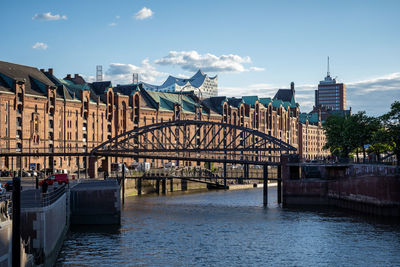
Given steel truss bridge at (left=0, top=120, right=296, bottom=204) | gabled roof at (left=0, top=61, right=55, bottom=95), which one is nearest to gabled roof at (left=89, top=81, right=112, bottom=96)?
gabled roof at (left=0, top=61, right=55, bottom=95)

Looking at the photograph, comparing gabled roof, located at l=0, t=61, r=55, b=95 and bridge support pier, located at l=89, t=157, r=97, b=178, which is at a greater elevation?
gabled roof, located at l=0, t=61, r=55, b=95

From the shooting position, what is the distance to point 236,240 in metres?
50.2

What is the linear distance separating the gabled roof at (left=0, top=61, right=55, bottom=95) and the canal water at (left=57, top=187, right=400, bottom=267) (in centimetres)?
4976

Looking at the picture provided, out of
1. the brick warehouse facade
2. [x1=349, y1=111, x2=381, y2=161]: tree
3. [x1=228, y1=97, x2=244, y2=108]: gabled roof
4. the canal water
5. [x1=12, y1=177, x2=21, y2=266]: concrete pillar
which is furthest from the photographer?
[x1=228, y1=97, x2=244, y2=108]: gabled roof

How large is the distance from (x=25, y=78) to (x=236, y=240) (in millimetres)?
78011

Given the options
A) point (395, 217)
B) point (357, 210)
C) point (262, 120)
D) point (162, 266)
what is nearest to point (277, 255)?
point (162, 266)

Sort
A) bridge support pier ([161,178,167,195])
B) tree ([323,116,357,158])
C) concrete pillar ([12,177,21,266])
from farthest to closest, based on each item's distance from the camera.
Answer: bridge support pier ([161,178,167,195]) < tree ([323,116,357,158]) < concrete pillar ([12,177,21,266])

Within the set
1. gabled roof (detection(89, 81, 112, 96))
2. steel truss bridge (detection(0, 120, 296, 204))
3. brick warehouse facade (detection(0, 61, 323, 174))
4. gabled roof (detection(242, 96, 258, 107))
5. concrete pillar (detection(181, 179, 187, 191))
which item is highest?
gabled roof (detection(242, 96, 258, 107))

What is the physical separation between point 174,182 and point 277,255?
77.1 meters

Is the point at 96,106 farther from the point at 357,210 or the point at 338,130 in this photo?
the point at 357,210

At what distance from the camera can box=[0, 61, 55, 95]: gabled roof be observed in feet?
365

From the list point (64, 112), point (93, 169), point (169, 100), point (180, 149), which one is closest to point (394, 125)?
point (180, 149)

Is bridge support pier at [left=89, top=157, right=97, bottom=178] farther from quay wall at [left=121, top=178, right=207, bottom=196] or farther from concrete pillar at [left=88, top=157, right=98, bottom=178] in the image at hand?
quay wall at [left=121, top=178, right=207, bottom=196]

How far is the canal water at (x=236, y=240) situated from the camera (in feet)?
137
